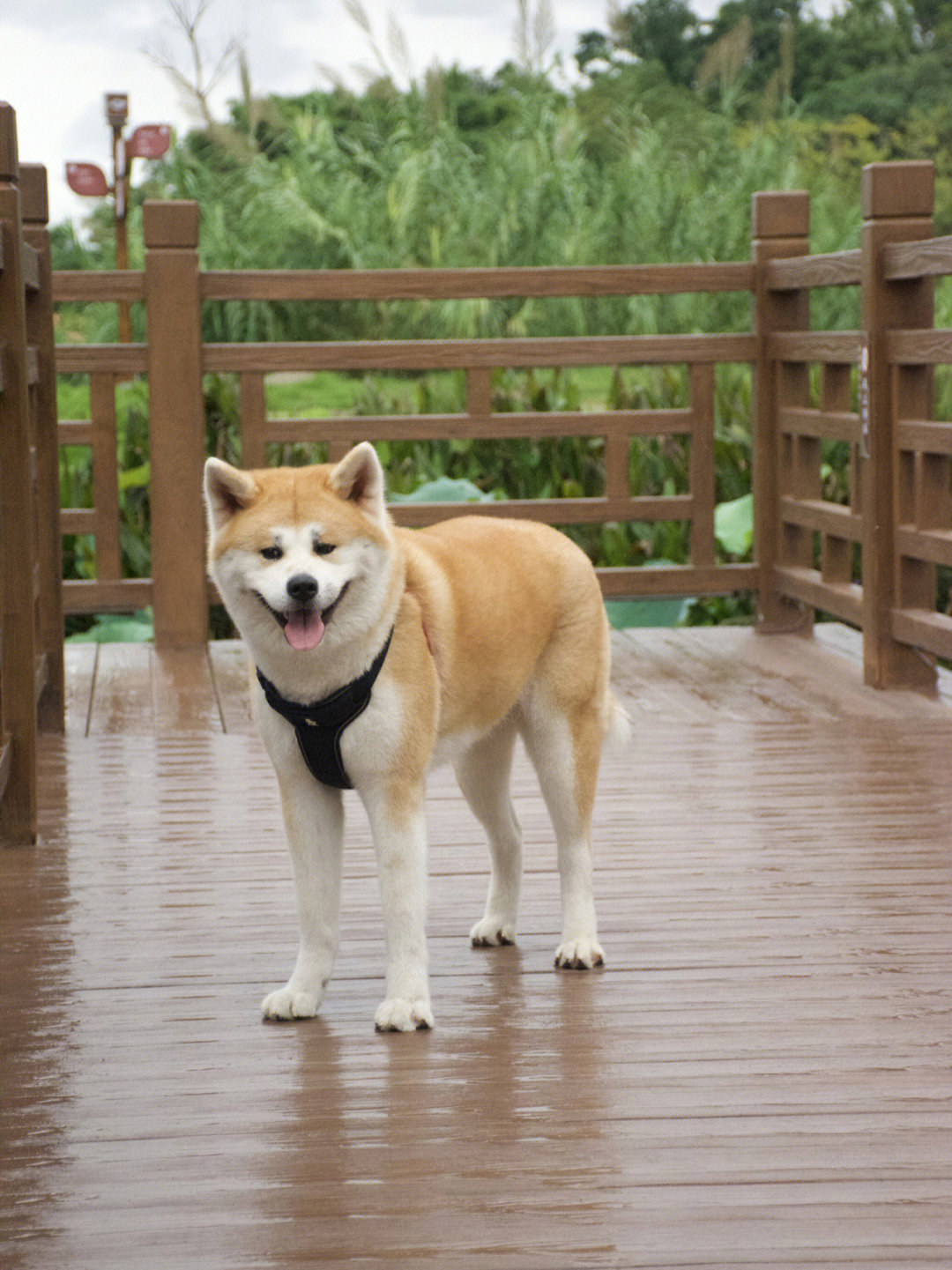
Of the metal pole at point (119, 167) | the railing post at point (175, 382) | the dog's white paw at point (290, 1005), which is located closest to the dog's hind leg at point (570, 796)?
Result: the dog's white paw at point (290, 1005)

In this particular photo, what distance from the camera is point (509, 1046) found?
108 inches

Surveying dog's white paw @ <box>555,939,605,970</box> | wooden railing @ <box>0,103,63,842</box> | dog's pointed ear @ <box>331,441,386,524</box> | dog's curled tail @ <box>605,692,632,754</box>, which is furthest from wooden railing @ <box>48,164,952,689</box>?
dog's pointed ear @ <box>331,441,386,524</box>

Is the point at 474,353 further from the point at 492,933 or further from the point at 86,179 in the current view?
the point at 86,179

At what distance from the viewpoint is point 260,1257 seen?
205cm

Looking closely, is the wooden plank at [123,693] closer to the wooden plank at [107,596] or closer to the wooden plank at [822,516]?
the wooden plank at [107,596]

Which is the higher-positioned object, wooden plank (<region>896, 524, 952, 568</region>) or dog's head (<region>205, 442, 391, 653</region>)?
dog's head (<region>205, 442, 391, 653</region>)

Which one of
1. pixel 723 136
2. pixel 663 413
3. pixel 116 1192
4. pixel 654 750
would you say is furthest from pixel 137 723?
pixel 723 136

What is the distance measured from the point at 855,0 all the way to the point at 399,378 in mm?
7718

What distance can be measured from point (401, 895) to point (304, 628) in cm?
49

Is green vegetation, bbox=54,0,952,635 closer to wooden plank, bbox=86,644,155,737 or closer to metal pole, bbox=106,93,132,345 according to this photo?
metal pole, bbox=106,93,132,345

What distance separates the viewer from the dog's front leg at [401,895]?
9.29ft

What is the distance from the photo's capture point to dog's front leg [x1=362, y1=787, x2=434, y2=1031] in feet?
9.29

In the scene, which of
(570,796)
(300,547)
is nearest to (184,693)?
(570,796)

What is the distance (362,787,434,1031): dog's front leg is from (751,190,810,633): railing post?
4275 millimetres
